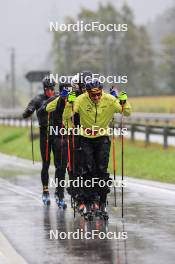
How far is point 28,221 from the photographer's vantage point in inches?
467

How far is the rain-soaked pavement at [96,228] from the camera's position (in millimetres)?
8938

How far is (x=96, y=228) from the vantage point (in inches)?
432

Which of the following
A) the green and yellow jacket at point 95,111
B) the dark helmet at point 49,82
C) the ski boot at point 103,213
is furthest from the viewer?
the dark helmet at point 49,82

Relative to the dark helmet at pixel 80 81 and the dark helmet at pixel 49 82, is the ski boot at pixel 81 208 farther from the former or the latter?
the dark helmet at pixel 49 82

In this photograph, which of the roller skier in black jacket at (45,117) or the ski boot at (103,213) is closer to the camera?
the ski boot at (103,213)

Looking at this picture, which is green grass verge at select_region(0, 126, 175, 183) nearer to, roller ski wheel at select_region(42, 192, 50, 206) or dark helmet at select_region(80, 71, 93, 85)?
roller ski wheel at select_region(42, 192, 50, 206)

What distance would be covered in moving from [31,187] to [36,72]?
22827 mm

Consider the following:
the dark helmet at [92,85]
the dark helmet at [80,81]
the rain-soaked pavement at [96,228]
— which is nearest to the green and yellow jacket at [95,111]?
the dark helmet at [92,85]

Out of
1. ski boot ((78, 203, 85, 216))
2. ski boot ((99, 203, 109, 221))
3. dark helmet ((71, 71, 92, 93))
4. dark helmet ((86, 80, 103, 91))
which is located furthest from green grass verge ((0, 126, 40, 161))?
dark helmet ((86, 80, 103, 91))

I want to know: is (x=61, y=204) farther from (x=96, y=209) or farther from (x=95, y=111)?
(x=95, y=111)

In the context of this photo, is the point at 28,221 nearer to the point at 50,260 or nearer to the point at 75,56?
the point at 50,260

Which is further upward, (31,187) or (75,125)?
(75,125)

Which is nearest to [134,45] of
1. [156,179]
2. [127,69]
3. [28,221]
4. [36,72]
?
[127,69]

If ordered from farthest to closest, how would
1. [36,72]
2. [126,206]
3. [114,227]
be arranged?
1. [36,72]
2. [126,206]
3. [114,227]
